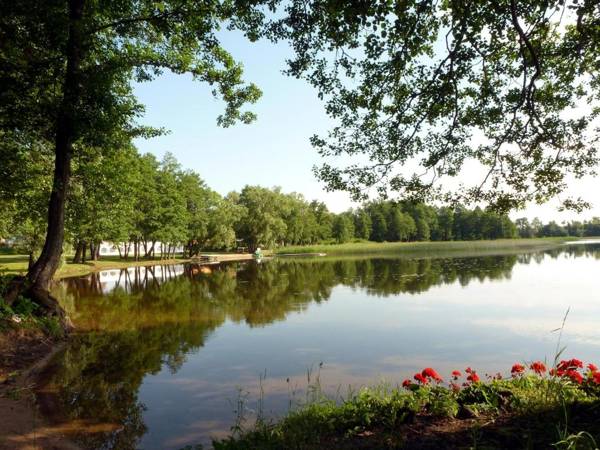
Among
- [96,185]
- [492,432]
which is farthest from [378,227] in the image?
[492,432]

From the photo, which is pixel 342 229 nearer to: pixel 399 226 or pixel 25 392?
pixel 399 226

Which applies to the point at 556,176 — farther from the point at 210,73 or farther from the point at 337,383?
the point at 210,73

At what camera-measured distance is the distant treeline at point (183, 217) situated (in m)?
18.4

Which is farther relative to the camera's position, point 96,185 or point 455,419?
point 96,185

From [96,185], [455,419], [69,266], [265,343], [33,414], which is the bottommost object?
[265,343]

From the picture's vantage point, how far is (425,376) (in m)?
5.56

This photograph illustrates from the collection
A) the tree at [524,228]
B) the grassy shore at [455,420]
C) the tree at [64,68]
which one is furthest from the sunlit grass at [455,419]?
the tree at [524,228]

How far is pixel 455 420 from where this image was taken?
469 centimetres

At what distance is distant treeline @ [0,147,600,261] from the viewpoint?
60.4ft

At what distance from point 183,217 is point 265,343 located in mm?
41528

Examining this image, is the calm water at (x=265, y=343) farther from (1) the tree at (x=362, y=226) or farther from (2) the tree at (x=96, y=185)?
(1) the tree at (x=362, y=226)

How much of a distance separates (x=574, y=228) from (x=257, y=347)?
164122 mm

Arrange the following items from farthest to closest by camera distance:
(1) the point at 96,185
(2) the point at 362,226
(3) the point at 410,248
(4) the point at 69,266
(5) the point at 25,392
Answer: (2) the point at 362,226 < (3) the point at 410,248 < (4) the point at 69,266 < (1) the point at 96,185 < (5) the point at 25,392

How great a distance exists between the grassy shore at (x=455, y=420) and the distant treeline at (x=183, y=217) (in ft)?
13.5
